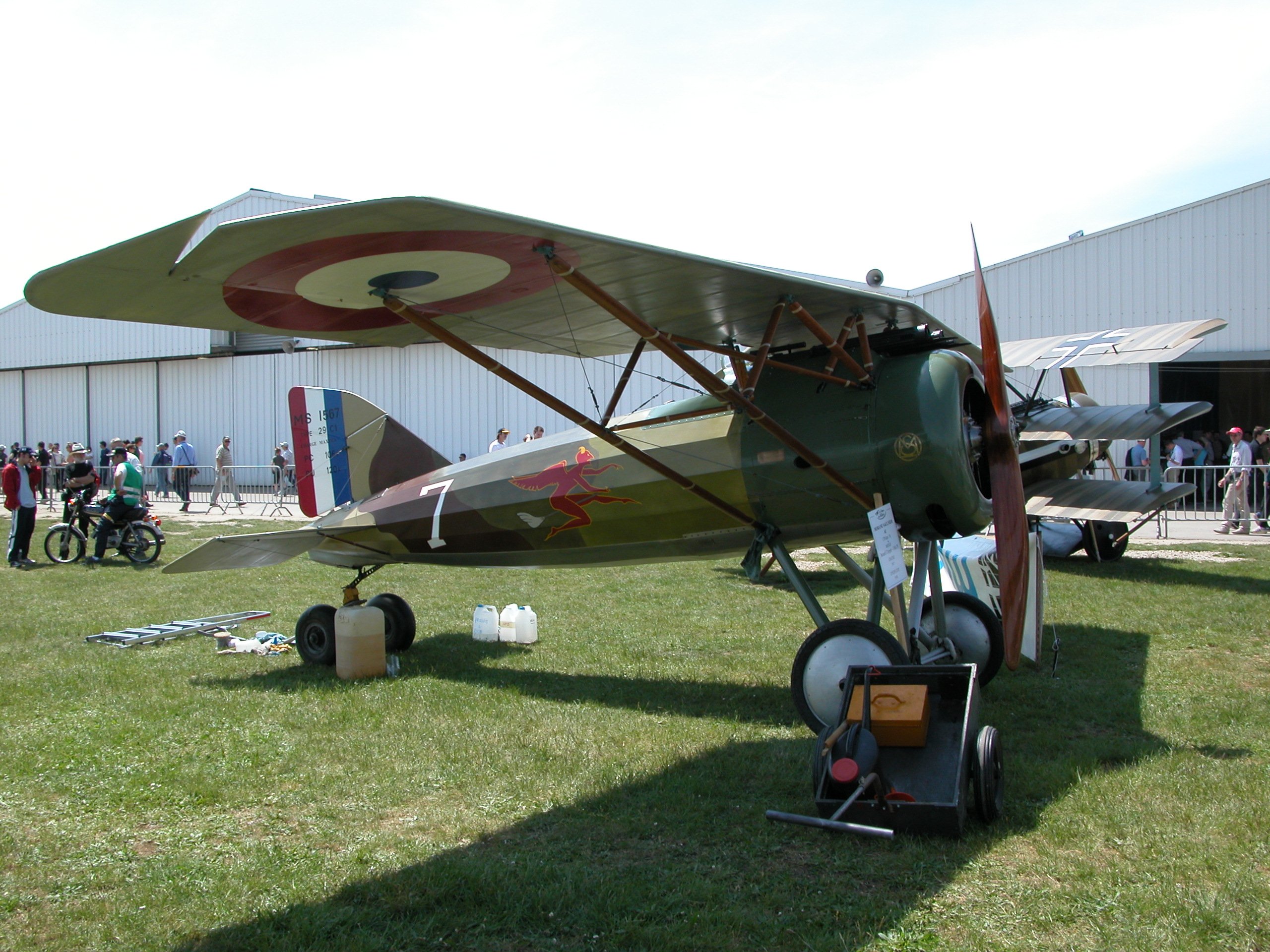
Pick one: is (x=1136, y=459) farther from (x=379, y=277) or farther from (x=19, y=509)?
(x=19, y=509)

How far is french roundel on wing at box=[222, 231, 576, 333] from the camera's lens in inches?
177

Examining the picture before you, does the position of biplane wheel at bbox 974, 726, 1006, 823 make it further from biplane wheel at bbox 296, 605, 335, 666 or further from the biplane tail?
the biplane tail

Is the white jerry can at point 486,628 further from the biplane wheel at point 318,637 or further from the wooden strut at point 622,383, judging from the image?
the wooden strut at point 622,383

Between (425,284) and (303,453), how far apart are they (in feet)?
15.3

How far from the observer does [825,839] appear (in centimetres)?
436

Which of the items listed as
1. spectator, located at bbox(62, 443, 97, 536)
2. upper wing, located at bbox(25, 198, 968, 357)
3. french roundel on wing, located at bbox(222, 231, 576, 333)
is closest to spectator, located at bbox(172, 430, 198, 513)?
spectator, located at bbox(62, 443, 97, 536)

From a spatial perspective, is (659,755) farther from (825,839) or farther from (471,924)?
(471,924)

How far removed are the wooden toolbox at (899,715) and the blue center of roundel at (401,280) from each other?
10.5 ft

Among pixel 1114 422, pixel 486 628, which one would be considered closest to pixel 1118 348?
pixel 1114 422

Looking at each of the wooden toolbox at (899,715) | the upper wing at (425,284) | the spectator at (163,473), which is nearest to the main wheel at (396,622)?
the upper wing at (425,284)

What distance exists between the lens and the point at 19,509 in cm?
1493

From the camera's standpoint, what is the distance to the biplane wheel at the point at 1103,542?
1352cm

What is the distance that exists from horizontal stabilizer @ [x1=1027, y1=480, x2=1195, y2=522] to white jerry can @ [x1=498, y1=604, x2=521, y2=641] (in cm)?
488

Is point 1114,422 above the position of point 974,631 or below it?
above
